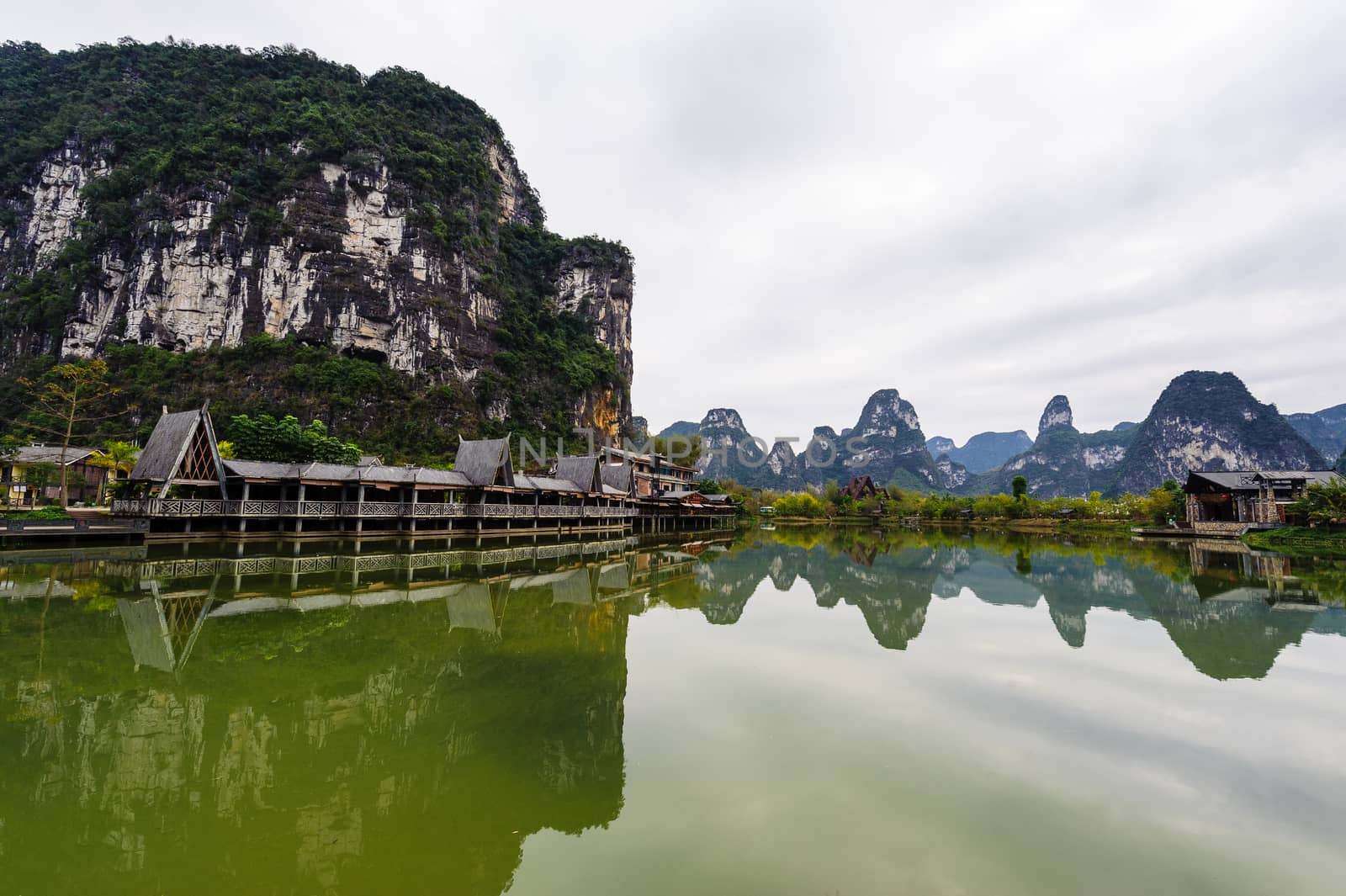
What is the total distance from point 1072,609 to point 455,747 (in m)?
13.3

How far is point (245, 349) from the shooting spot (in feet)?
141

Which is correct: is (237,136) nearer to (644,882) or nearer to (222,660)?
(222,660)

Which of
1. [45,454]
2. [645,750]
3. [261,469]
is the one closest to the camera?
[645,750]

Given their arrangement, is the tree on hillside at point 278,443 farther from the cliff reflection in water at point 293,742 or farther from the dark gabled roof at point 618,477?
the cliff reflection in water at point 293,742

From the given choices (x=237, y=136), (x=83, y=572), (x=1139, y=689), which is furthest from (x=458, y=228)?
(x=1139, y=689)

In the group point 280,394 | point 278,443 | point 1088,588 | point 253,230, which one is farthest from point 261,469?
point 253,230

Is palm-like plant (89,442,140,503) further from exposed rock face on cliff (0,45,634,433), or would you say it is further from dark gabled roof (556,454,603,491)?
dark gabled roof (556,454,603,491)

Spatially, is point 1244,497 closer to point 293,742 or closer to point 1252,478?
point 1252,478

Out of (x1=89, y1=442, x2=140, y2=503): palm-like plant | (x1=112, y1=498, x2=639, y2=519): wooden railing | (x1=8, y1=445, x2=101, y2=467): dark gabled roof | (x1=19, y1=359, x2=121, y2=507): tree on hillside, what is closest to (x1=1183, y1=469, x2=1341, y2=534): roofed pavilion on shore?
(x1=112, y1=498, x2=639, y2=519): wooden railing

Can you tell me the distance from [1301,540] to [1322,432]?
206 m

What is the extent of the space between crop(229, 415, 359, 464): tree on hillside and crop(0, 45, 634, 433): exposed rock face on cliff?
66.7ft

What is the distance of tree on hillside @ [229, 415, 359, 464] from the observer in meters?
27.0

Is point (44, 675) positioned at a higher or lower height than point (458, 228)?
lower

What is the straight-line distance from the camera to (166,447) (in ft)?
64.3
